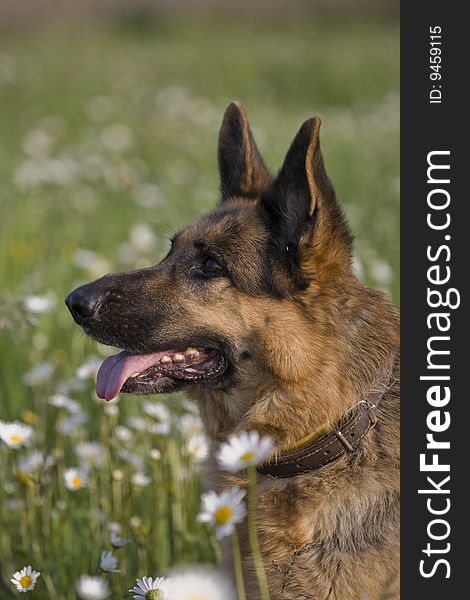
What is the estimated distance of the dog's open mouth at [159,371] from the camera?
347cm

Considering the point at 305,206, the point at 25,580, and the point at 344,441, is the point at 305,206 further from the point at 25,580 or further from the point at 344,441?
the point at 25,580

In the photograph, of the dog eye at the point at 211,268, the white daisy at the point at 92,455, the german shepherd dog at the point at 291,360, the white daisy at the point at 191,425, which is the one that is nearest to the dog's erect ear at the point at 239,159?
the german shepherd dog at the point at 291,360

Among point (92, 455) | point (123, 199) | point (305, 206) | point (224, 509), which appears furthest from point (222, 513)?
point (123, 199)

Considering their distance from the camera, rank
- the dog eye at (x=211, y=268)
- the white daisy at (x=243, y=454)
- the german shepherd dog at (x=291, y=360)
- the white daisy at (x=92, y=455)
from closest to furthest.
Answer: the white daisy at (x=243, y=454) < the german shepherd dog at (x=291, y=360) < the dog eye at (x=211, y=268) < the white daisy at (x=92, y=455)

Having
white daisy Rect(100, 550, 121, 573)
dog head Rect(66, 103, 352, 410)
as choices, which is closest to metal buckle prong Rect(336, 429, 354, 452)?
dog head Rect(66, 103, 352, 410)

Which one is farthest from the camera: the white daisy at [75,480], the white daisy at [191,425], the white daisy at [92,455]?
the white daisy at [191,425]

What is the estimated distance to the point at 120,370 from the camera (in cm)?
353

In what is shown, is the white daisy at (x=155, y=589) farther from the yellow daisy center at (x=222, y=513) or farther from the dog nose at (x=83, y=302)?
the dog nose at (x=83, y=302)

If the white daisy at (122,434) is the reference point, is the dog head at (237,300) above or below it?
above

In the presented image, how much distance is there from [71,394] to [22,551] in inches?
59.2

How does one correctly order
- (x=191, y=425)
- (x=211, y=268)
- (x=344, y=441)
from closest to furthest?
1. (x=344, y=441)
2. (x=211, y=268)
3. (x=191, y=425)

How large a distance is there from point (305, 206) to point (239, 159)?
865mm

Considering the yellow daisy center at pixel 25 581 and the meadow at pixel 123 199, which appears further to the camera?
the meadow at pixel 123 199

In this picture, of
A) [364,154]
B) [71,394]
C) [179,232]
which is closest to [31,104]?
[364,154]
